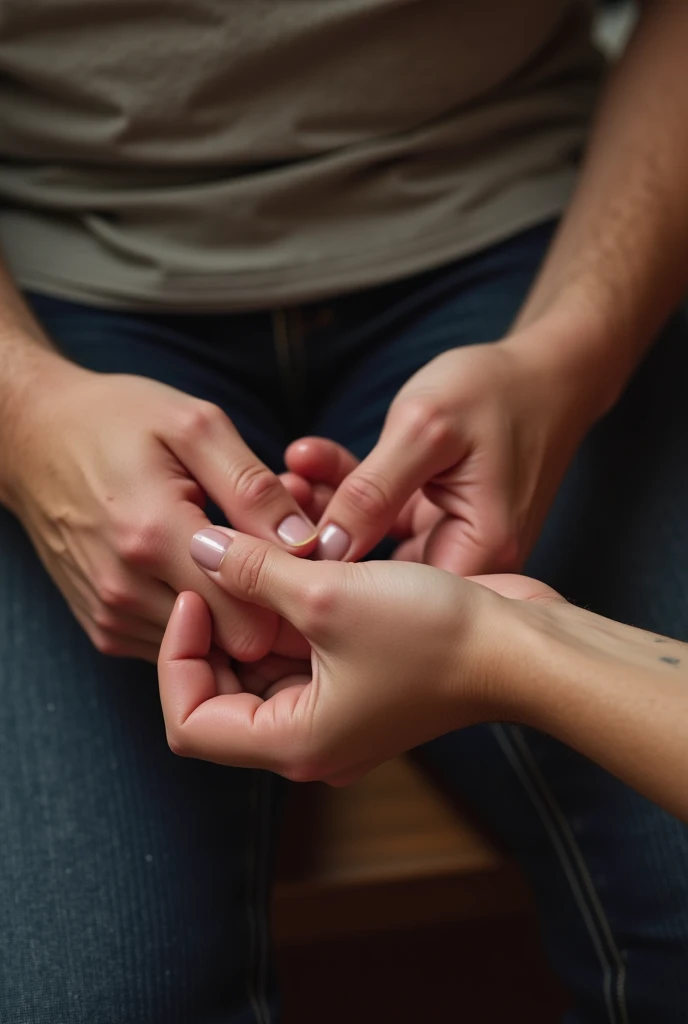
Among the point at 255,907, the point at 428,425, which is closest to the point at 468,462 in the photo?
the point at 428,425

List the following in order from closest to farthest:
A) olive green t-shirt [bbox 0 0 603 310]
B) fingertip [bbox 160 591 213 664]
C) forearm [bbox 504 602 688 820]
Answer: forearm [bbox 504 602 688 820] → fingertip [bbox 160 591 213 664] → olive green t-shirt [bbox 0 0 603 310]

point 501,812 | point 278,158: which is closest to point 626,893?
point 501,812

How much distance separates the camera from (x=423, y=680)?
0.53 metres

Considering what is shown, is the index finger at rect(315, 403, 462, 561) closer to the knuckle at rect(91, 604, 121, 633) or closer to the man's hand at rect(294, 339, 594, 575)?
the man's hand at rect(294, 339, 594, 575)

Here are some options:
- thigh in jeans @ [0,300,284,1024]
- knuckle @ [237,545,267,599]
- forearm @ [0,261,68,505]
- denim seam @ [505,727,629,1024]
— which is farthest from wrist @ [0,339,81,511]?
denim seam @ [505,727,629,1024]

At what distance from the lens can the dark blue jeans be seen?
605mm

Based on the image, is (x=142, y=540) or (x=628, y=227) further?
(x=628, y=227)

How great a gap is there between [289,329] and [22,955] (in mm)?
525

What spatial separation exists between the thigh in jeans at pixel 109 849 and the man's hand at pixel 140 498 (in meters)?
0.06

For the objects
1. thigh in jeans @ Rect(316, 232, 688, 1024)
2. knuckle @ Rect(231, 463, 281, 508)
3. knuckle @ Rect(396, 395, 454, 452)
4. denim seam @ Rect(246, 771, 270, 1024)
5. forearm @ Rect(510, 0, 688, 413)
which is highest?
forearm @ Rect(510, 0, 688, 413)

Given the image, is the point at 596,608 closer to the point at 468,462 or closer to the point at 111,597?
the point at 468,462

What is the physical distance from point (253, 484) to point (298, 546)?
52 mm

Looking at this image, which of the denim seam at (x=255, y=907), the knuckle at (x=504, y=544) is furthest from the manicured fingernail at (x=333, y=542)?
the denim seam at (x=255, y=907)

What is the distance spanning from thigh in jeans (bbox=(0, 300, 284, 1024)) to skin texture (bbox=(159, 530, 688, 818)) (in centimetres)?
10
